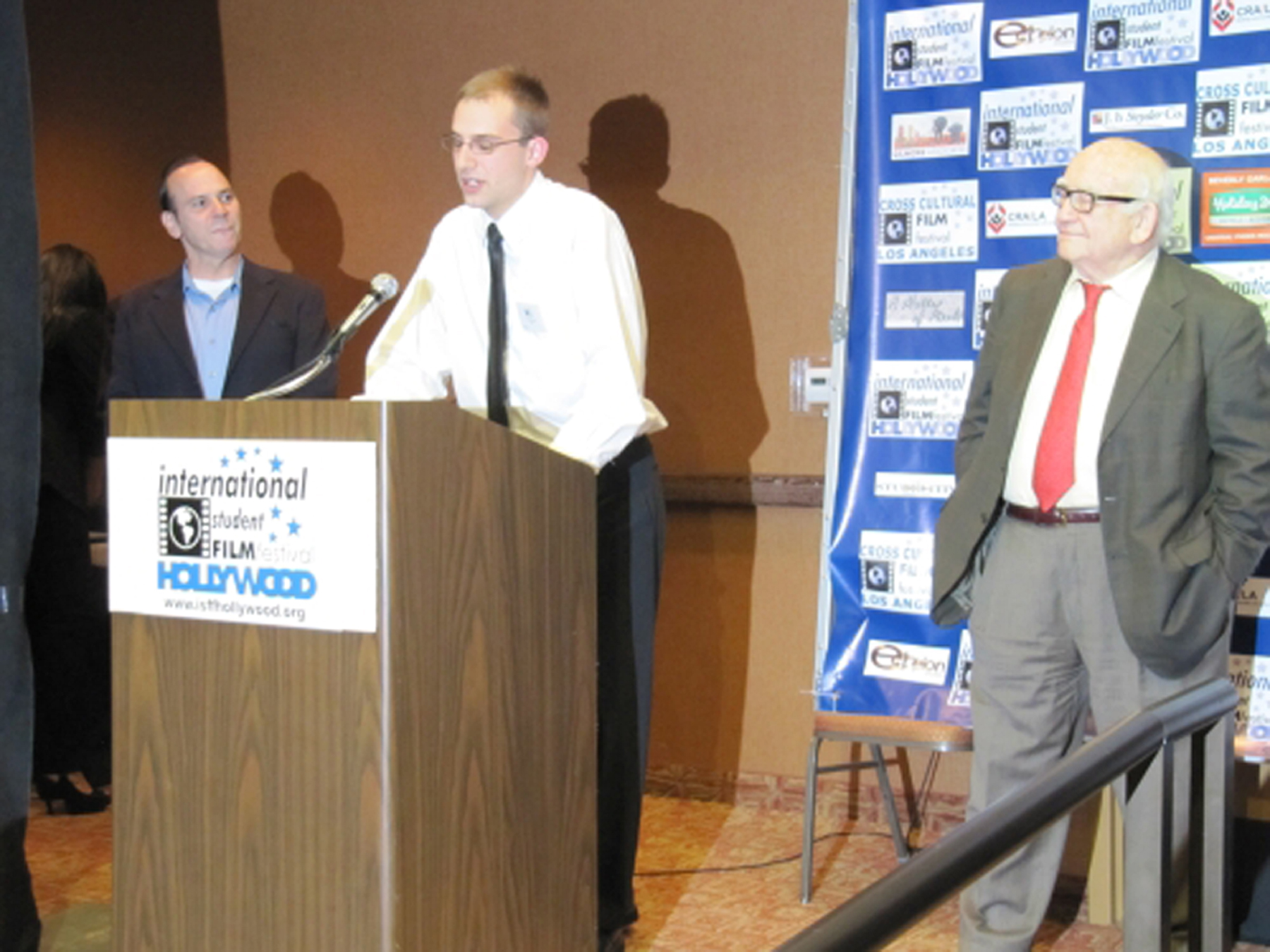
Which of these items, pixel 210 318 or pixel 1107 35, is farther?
pixel 210 318

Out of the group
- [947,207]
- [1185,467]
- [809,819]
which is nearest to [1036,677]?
[1185,467]

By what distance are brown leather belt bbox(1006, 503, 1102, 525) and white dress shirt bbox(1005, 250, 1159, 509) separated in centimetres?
1

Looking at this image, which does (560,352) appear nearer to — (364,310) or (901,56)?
(364,310)

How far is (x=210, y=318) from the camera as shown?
12.7 feet

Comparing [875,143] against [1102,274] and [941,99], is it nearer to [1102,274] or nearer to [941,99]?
[941,99]

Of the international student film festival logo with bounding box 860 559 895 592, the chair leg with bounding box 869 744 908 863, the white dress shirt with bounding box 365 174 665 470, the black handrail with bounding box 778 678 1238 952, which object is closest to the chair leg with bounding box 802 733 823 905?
the chair leg with bounding box 869 744 908 863

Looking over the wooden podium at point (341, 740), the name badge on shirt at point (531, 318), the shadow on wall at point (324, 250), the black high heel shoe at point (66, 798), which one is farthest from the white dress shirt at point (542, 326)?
the black high heel shoe at point (66, 798)

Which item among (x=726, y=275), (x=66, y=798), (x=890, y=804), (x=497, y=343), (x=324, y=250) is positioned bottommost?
(x=66, y=798)

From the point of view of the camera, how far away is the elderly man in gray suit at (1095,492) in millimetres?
2754

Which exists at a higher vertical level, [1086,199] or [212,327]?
[1086,199]

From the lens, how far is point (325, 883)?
1780mm

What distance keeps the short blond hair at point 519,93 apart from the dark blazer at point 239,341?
4.00 ft

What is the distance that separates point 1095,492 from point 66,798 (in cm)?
330

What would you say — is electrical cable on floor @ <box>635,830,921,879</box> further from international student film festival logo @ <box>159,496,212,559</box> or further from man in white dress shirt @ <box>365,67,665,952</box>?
international student film festival logo @ <box>159,496,212,559</box>
